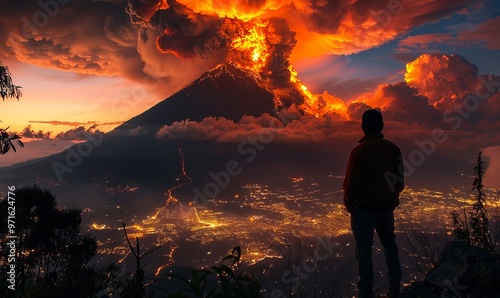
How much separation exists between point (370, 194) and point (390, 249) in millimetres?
1105

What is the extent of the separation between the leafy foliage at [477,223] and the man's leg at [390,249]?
1652 millimetres

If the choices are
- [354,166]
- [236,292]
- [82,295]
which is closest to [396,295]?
[354,166]

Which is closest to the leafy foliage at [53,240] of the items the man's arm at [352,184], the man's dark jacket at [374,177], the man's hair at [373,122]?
the man's arm at [352,184]

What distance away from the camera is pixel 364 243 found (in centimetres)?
534

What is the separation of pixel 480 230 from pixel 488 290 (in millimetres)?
2066

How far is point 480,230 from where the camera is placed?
645 centimetres

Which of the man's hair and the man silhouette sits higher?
the man's hair

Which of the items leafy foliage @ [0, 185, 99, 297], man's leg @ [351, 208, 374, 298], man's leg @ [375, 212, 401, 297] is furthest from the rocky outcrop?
leafy foliage @ [0, 185, 99, 297]

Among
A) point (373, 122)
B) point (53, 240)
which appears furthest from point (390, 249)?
point (53, 240)

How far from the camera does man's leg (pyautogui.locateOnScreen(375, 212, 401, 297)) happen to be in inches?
213

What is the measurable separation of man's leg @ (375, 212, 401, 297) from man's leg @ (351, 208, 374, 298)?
0.66 ft

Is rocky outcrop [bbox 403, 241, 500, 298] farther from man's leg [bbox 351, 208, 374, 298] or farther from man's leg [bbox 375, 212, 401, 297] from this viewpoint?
man's leg [bbox 351, 208, 374, 298]

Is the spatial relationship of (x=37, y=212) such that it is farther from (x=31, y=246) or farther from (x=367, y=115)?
(x=367, y=115)

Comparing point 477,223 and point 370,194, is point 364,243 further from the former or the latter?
point 477,223
